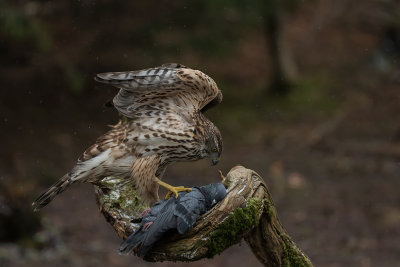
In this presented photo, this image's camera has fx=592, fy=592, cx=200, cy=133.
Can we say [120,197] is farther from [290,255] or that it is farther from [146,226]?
[290,255]

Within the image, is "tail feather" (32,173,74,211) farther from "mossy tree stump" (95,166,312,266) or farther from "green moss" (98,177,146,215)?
"mossy tree stump" (95,166,312,266)

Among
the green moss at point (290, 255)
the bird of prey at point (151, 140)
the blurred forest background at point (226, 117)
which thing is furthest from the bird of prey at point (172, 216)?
the blurred forest background at point (226, 117)

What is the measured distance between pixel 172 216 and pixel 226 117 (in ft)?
28.5

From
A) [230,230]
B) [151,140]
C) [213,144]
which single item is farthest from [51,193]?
[230,230]

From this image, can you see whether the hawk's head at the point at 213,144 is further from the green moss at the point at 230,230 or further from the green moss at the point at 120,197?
the green moss at the point at 230,230

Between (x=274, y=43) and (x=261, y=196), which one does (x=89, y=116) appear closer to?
(x=274, y=43)

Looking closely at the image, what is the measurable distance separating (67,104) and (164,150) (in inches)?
312

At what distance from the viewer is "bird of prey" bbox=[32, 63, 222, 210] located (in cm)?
438

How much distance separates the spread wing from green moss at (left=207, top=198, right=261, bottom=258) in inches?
45.4

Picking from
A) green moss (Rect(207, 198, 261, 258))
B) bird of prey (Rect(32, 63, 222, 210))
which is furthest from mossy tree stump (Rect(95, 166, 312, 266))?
bird of prey (Rect(32, 63, 222, 210))

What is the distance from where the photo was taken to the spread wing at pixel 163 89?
415 cm

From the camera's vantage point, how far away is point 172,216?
3404 millimetres

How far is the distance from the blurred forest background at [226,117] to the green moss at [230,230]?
4.80 m

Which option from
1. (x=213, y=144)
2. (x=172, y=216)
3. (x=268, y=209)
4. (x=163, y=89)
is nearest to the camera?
(x=172, y=216)
